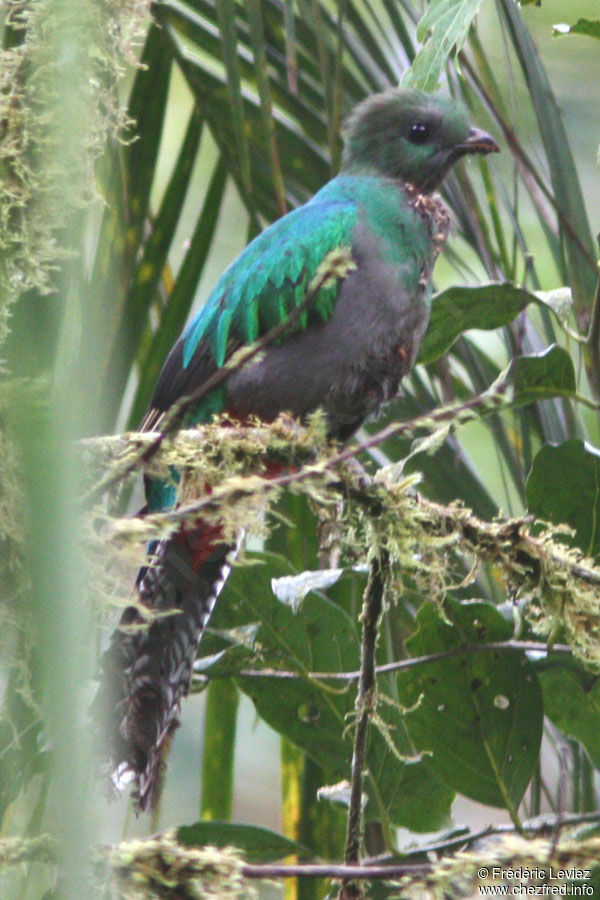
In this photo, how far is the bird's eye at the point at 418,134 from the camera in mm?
3631

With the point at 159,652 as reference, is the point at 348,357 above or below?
above

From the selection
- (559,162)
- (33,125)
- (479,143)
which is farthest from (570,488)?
(479,143)

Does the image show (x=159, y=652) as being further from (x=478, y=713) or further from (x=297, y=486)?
(x=297, y=486)

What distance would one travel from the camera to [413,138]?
3.64 m

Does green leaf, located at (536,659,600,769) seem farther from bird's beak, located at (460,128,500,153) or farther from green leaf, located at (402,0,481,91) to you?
bird's beak, located at (460,128,500,153)

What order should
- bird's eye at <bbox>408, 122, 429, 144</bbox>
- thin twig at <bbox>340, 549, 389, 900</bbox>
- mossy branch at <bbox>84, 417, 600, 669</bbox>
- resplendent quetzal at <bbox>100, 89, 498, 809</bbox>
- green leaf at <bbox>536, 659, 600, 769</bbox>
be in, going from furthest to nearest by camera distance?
bird's eye at <bbox>408, 122, 429, 144</bbox> → resplendent quetzal at <bbox>100, 89, 498, 809</bbox> → green leaf at <bbox>536, 659, 600, 769</bbox> → mossy branch at <bbox>84, 417, 600, 669</bbox> → thin twig at <bbox>340, 549, 389, 900</bbox>

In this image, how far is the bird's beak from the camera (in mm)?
3457

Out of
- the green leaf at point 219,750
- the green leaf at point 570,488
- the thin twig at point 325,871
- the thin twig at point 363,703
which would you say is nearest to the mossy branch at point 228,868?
the thin twig at point 325,871

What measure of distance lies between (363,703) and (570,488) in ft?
2.34

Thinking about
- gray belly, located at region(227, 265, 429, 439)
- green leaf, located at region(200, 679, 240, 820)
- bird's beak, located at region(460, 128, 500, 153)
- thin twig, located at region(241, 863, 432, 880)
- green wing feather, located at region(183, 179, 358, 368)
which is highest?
bird's beak, located at region(460, 128, 500, 153)

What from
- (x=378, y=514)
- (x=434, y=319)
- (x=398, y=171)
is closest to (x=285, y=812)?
(x=378, y=514)

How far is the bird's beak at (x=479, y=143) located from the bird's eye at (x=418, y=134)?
15 cm

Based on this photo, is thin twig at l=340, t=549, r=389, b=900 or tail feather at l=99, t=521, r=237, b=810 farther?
tail feather at l=99, t=521, r=237, b=810

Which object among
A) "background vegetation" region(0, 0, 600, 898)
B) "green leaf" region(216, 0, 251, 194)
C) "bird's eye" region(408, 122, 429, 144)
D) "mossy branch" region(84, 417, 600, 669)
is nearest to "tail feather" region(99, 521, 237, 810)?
"background vegetation" region(0, 0, 600, 898)
